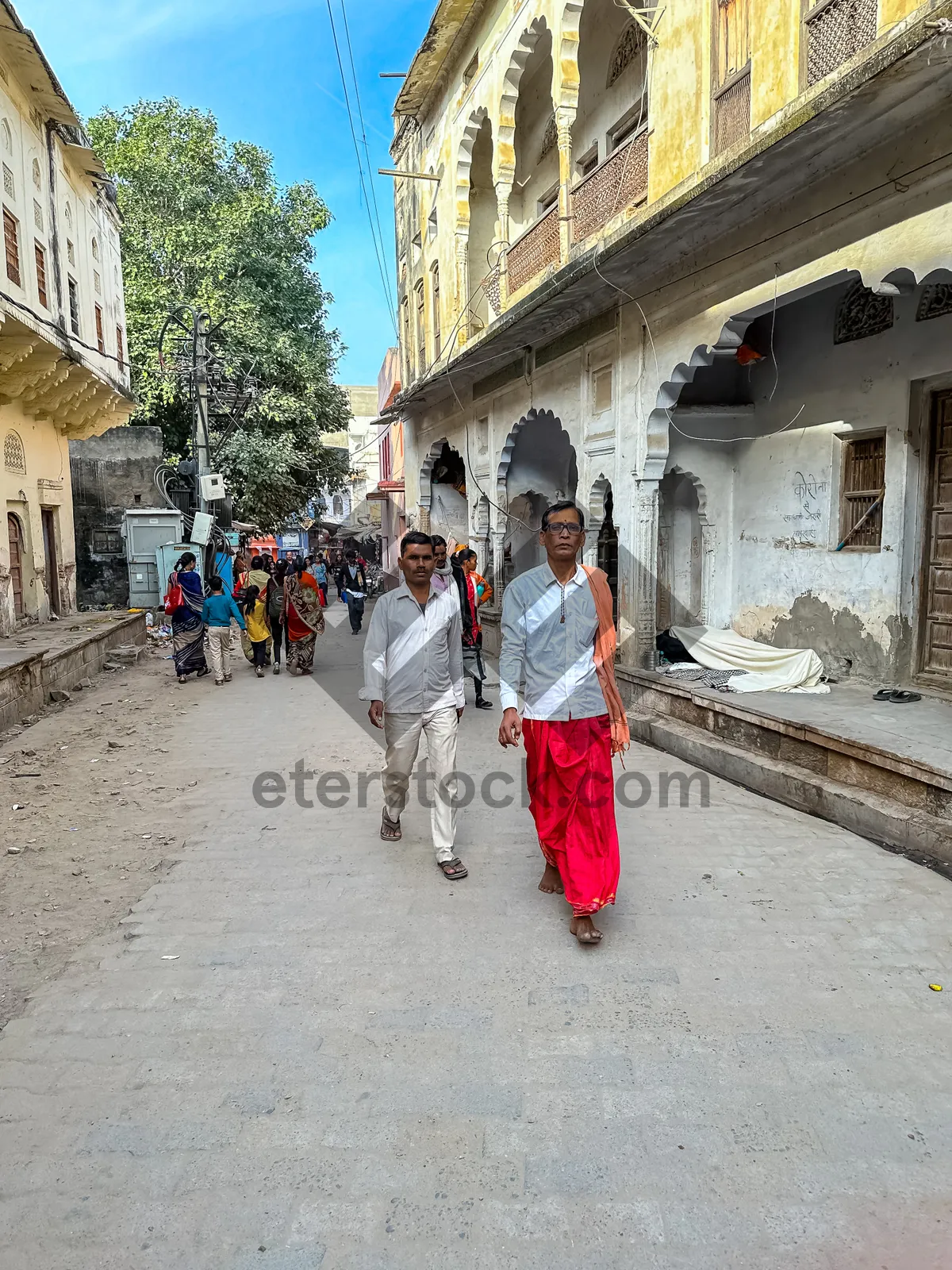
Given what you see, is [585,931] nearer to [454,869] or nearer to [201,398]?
[454,869]

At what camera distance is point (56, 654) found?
34.9ft

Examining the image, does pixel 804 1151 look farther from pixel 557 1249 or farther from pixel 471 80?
pixel 471 80

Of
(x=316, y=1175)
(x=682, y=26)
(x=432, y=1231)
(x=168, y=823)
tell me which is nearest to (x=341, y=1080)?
(x=316, y=1175)

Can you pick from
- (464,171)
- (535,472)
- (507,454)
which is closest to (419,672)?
(507,454)

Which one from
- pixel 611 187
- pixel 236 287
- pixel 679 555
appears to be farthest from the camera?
pixel 236 287

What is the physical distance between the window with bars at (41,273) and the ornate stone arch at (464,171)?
691 cm

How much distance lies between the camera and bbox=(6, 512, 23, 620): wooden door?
14.0 m

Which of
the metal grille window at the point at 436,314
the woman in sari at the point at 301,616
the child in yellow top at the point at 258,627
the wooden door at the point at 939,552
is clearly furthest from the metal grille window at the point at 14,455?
the wooden door at the point at 939,552

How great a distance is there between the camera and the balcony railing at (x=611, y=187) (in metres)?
8.33

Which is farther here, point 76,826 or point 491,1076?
point 76,826

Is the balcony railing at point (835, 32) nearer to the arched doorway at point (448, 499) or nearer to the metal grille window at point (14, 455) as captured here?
the metal grille window at point (14, 455)

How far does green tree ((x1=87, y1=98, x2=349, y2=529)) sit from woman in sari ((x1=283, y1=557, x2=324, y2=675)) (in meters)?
11.5

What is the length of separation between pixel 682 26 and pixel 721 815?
21.9 ft

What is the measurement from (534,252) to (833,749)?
7.81m
